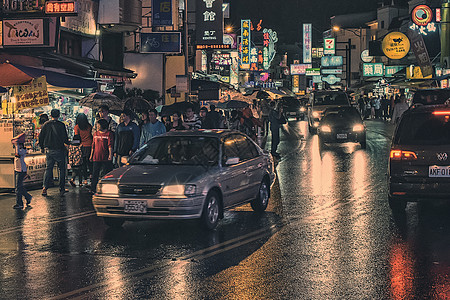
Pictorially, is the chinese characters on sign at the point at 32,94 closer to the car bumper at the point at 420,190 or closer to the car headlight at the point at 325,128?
the car bumper at the point at 420,190

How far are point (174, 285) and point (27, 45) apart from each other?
40.3 ft

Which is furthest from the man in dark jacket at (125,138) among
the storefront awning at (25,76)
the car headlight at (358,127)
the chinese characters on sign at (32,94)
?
the car headlight at (358,127)

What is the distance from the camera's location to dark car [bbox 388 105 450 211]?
10.5 m

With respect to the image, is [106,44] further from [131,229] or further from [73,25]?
[131,229]

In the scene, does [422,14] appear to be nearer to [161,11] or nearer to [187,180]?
[161,11]

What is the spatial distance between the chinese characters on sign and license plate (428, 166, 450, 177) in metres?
9.34

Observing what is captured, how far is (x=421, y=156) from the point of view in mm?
10625

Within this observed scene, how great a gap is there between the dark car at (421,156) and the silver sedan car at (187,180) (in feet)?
7.53

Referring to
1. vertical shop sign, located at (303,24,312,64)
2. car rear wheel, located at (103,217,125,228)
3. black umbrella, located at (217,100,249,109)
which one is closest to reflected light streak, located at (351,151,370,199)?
car rear wheel, located at (103,217,125,228)

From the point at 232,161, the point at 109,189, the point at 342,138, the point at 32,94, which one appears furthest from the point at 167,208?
the point at 342,138

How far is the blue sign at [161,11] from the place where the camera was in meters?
33.1

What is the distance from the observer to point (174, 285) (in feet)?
22.9

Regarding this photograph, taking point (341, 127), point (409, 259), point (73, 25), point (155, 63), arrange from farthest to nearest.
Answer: point (155, 63), point (341, 127), point (73, 25), point (409, 259)

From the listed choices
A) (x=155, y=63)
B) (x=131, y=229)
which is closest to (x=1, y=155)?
(x=131, y=229)
